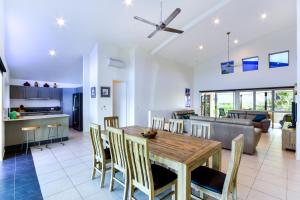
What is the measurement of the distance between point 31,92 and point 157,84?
5.87 meters

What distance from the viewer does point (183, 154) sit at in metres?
1.91

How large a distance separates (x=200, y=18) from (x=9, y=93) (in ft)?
27.0

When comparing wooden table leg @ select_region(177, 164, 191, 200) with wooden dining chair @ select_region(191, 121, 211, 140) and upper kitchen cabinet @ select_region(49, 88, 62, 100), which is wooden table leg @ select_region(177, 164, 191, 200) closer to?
wooden dining chair @ select_region(191, 121, 211, 140)

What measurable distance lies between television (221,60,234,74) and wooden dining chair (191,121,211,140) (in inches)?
288

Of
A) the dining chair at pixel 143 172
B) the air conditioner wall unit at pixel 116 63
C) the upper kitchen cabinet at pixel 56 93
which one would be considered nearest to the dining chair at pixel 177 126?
the dining chair at pixel 143 172

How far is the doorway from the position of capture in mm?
7266

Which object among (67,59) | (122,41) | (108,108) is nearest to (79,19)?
(122,41)

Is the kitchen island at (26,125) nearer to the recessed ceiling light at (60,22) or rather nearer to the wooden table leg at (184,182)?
the recessed ceiling light at (60,22)

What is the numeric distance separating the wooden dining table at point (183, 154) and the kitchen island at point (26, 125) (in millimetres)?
3967

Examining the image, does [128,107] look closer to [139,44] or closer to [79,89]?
[79,89]

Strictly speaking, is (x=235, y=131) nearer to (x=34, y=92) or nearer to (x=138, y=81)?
(x=138, y=81)

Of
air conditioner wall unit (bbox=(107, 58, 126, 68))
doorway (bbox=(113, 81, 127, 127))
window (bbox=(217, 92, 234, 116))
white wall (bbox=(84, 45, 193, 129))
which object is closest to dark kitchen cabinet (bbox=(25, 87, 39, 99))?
white wall (bbox=(84, 45, 193, 129))

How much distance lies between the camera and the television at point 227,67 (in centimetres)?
897

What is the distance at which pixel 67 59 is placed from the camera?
21.1ft
